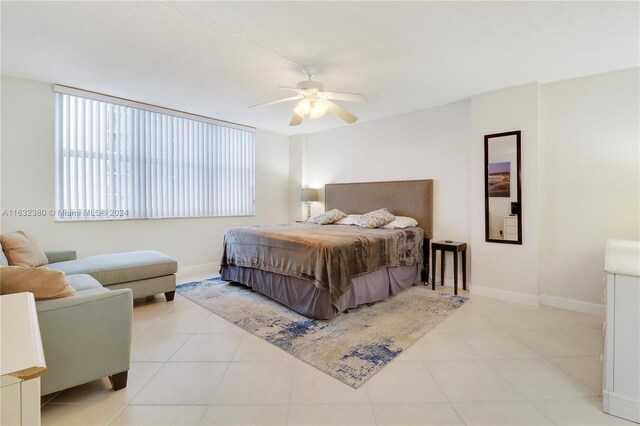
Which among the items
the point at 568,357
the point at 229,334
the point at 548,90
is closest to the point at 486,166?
the point at 548,90

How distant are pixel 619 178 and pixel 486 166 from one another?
119 centimetres

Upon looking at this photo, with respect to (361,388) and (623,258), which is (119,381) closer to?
(361,388)

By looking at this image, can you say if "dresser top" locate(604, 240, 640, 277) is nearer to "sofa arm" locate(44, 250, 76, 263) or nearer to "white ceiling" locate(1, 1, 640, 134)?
"white ceiling" locate(1, 1, 640, 134)

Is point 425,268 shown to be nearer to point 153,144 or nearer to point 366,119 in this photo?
point 366,119

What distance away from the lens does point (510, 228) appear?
3479 mm

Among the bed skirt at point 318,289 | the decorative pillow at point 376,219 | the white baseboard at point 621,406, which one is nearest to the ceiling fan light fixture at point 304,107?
the bed skirt at point 318,289

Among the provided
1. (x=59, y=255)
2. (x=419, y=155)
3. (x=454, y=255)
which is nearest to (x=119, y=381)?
(x=59, y=255)

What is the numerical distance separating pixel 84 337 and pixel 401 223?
3.55 meters

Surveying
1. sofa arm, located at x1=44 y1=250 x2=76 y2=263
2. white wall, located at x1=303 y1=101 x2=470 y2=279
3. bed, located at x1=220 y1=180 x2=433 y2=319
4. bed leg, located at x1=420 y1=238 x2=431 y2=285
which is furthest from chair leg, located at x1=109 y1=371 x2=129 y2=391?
white wall, located at x1=303 y1=101 x2=470 y2=279

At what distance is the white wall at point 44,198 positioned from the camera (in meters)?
3.27

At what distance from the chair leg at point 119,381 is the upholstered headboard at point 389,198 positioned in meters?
3.71

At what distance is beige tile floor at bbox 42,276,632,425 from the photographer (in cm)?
160

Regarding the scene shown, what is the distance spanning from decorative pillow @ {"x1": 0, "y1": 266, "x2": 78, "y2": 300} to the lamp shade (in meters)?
4.09

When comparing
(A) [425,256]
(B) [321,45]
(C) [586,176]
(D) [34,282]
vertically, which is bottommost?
(A) [425,256]
